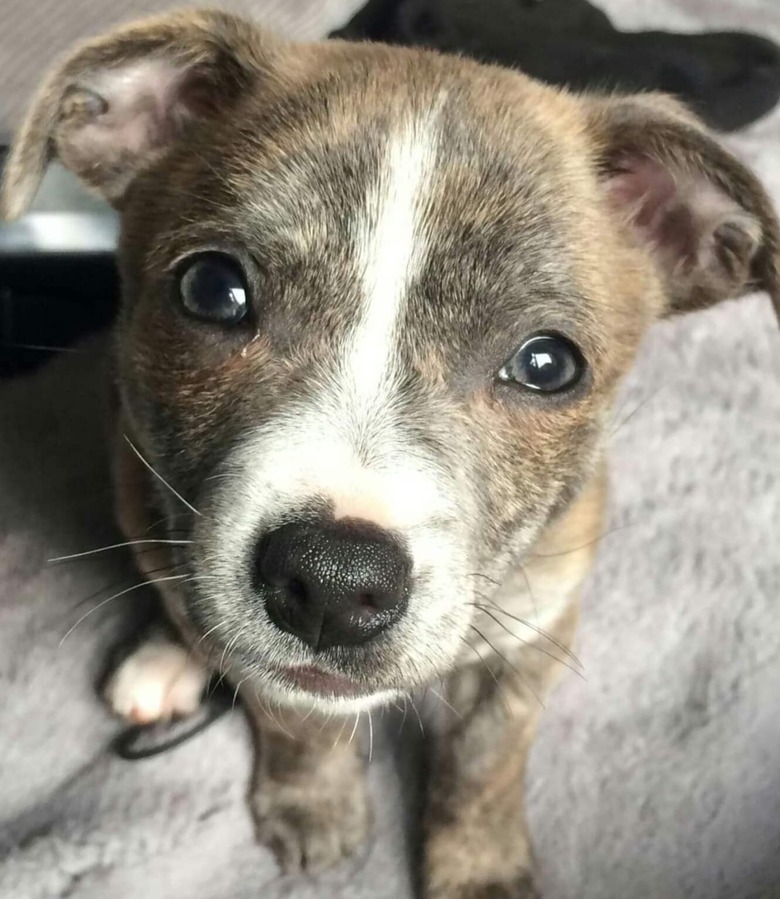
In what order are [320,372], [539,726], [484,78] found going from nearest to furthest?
[320,372] < [484,78] < [539,726]

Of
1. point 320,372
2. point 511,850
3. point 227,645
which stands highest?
point 320,372

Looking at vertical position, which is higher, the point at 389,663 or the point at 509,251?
the point at 509,251

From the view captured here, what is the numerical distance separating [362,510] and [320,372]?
263mm

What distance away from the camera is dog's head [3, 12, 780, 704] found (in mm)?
1580

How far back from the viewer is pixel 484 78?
6.41 ft

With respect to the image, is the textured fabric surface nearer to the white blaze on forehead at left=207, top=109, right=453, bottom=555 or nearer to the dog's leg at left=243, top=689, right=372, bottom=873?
the white blaze on forehead at left=207, top=109, right=453, bottom=555

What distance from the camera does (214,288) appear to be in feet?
5.76

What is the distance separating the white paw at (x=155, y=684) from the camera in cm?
249

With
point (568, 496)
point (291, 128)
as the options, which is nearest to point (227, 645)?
point (568, 496)

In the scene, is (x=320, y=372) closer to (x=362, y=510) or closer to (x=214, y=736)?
(x=362, y=510)

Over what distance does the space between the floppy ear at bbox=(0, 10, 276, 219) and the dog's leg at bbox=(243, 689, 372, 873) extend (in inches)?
47.0

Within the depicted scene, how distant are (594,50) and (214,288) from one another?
83.8 inches

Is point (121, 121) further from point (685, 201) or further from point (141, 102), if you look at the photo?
point (685, 201)

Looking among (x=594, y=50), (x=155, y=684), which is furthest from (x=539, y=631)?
(x=594, y=50)
